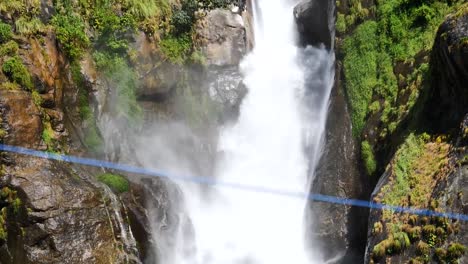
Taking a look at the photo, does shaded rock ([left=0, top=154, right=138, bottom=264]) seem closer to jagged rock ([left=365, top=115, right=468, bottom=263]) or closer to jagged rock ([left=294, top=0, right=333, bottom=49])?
jagged rock ([left=365, top=115, right=468, bottom=263])

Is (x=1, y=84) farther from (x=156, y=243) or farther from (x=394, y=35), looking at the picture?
(x=394, y=35)

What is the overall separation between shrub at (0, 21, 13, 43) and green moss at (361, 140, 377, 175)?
11181 mm

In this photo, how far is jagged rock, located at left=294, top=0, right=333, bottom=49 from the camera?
68.7 feet

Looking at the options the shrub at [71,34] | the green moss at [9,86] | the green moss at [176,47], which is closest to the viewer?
the green moss at [9,86]

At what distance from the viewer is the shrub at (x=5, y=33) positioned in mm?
11559

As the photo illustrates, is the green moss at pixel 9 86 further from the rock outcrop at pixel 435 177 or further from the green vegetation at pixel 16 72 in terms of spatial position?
the rock outcrop at pixel 435 177

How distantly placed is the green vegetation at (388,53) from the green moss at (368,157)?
2.13 ft

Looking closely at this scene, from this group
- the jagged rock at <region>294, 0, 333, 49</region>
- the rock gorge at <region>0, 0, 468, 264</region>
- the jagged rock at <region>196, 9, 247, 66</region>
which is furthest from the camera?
the jagged rock at <region>294, 0, 333, 49</region>

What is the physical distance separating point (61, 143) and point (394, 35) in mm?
11502

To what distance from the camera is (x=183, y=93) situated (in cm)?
1741

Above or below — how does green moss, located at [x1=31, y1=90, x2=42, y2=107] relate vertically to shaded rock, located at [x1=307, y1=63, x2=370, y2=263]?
above

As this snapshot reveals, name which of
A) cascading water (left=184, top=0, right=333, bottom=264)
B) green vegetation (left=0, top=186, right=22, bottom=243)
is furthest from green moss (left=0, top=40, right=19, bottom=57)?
cascading water (left=184, top=0, right=333, bottom=264)

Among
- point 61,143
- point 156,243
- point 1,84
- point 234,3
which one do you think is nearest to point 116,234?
point 156,243

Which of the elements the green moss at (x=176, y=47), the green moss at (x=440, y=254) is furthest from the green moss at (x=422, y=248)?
the green moss at (x=176, y=47)
